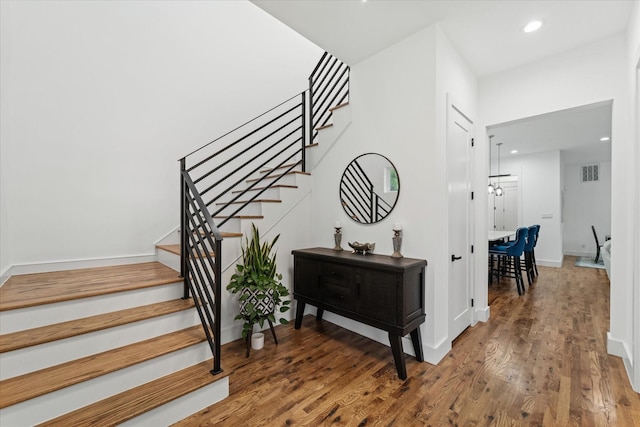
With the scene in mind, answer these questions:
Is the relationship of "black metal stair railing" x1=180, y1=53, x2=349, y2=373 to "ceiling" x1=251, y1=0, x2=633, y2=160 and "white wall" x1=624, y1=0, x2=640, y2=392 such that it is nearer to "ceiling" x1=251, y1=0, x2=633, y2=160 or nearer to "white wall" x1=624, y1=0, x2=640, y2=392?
"ceiling" x1=251, y1=0, x2=633, y2=160

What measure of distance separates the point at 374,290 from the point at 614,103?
2.78m

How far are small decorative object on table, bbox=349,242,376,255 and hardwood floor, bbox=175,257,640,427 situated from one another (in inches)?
35.2

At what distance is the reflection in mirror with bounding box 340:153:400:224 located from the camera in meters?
2.77

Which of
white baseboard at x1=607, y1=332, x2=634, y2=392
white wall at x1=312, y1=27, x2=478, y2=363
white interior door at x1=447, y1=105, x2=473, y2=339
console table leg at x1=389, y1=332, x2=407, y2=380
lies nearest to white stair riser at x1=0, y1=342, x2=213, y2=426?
console table leg at x1=389, y1=332, x2=407, y2=380

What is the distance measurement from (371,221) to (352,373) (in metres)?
1.42

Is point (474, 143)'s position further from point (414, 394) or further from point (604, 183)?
point (604, 183)

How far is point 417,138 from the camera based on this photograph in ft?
8.38

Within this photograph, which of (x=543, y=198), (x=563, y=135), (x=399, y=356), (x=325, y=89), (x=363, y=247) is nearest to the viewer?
(x=399, y=356)

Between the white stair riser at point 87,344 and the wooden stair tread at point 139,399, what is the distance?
1.08 feet

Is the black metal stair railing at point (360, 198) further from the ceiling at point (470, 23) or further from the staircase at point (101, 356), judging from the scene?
the staircase at point (101, 356)

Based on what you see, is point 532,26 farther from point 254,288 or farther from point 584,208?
point 584,208

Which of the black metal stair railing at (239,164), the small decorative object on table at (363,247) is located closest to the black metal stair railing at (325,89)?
the black metal stair railing at (239,164)

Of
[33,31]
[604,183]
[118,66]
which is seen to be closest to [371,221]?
[118,66]

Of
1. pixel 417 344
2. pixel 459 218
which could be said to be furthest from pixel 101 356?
pixel 459 218
